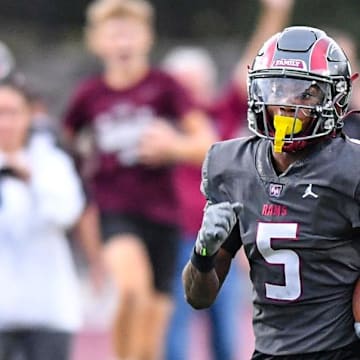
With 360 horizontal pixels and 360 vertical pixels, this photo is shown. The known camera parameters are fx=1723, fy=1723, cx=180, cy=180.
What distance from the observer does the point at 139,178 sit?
32.6 feet

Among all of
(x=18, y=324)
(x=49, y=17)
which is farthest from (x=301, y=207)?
(x=49, y=17)

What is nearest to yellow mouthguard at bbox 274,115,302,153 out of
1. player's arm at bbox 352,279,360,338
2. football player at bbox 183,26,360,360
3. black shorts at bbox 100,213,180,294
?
football player at bbox 183,26,360,360

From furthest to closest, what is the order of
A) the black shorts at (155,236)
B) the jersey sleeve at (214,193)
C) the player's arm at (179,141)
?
the black shorts at (155,236) < the player's arm at (179,141) < the jersey sleeve at (214,193)

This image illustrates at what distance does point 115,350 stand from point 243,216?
4.75 metres

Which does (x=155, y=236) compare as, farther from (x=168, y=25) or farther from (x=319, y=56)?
(x=168, y=25)

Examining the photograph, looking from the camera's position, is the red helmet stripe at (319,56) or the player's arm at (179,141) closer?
the red helmet stripe at (319,56)

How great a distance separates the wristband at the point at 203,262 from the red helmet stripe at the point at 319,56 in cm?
65

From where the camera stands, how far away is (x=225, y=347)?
9.70 metres

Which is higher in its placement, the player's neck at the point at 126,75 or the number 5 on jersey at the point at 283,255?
the number 5 on jersey at the point at 283,255

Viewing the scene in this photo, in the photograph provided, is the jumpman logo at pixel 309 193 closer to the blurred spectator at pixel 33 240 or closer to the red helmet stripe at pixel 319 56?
the red helmet stripe at pixel 319 56

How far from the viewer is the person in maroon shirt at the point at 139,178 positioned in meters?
9.84

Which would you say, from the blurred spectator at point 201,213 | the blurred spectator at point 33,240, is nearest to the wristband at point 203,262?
the blurred spectator at point 33,240

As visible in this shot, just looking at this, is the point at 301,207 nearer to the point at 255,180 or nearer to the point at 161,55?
the point at 255,180

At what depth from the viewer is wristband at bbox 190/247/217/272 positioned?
5.20m
